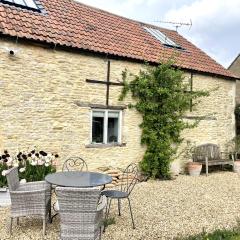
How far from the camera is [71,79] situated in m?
9.97

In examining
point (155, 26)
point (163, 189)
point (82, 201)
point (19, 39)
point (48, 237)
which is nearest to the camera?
point (82, 201)

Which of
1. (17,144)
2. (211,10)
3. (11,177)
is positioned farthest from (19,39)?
(211,10)

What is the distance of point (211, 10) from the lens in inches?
563

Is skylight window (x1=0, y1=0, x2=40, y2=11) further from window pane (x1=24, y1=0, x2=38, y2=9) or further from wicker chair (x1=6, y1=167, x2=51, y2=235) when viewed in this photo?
wicker chair (x1=6, y1=167, x2=51, y2=235)

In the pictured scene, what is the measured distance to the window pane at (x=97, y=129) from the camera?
10.7 meters

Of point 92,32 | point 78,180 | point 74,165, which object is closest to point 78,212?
point 78,180

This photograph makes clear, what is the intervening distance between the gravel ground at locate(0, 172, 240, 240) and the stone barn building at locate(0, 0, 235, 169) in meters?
1.87

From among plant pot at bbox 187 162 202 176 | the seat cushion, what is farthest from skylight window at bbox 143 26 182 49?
the seat cushion

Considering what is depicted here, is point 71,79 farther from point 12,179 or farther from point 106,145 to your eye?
point 12,179

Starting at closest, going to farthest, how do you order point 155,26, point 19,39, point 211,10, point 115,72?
point 19,39, point 115,72, point 211,10, point 155,26

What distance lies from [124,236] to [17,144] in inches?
163

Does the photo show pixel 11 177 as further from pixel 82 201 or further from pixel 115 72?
pixel 115 72

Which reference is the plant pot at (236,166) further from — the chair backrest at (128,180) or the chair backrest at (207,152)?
the chair backrest at (128,180)

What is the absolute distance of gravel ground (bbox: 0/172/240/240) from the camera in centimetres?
610
